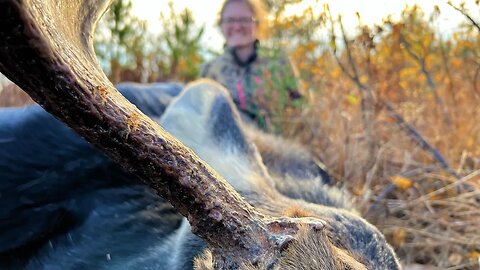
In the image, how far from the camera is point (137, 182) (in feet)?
10.1

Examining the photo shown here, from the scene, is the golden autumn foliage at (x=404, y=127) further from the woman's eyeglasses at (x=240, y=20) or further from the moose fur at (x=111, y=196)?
the moose fur at (x=111, y=196)

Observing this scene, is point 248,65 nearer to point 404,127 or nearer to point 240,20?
point 240,20

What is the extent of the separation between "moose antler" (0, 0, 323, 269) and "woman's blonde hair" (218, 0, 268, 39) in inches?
201

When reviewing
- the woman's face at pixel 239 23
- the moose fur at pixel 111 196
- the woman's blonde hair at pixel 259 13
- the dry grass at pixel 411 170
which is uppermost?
the woman's blonde hair at pixel 259 13

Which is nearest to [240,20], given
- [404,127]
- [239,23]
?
[239,23]

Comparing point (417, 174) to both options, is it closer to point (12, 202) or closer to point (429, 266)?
point (429, 266)

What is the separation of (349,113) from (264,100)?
767 mm

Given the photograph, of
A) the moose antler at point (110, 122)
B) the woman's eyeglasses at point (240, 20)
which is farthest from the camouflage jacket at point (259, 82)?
the moose antler at point (110, 122)

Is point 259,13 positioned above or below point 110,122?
above

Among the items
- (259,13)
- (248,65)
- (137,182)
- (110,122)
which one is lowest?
(137,182)

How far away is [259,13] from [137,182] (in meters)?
4.19

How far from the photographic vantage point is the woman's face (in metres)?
6.71

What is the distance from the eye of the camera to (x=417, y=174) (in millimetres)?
4781

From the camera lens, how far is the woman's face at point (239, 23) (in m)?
6.71
